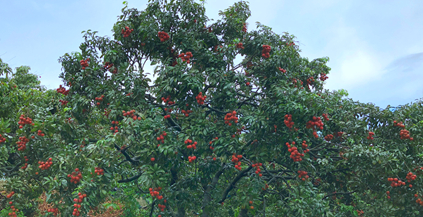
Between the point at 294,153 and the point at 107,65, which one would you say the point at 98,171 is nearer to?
the point at 107,65

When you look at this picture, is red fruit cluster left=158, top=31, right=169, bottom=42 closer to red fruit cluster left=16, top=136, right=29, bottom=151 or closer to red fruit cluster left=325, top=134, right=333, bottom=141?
red fruit cluster left=16, top=136, right=29, bottom=151

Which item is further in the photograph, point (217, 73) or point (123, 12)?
point (123, 12)

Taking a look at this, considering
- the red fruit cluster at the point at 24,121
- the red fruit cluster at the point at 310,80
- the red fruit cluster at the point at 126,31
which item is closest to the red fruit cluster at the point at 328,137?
the red fruit cluster at the point at 310,80

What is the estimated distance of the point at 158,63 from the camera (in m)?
7.38

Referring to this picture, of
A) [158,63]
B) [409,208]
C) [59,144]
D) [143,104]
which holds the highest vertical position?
[158,63]

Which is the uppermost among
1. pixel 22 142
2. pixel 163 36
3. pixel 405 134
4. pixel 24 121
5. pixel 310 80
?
pixel 163 36

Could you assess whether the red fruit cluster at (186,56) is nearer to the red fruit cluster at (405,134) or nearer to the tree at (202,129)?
the tree at (202,129)

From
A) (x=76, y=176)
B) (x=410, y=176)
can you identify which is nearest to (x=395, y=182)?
(x=410, y=176)

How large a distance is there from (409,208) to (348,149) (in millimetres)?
1981

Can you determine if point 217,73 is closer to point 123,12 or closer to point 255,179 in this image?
point 255,179

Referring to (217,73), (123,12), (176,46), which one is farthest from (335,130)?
(123,12)

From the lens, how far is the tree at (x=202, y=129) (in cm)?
597

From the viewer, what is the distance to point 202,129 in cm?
623

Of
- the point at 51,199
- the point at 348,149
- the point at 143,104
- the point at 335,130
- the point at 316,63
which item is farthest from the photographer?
the point at 316,63
